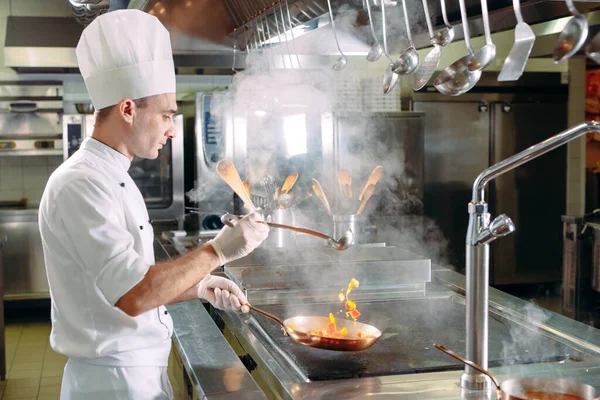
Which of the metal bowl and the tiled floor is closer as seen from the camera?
the tiled floor

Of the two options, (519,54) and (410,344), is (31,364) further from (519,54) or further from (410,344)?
(519,54)

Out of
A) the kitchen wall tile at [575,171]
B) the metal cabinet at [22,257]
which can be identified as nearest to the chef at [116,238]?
the metal cabinet at [22,257]

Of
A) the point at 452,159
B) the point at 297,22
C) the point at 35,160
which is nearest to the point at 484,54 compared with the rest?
the point at 297,22

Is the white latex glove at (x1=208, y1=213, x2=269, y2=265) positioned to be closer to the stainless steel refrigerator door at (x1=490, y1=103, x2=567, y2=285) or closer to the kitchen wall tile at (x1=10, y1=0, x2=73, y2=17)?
the stainless steel refrigerator door at (x1=490, y1=103, x2=567, y2=285)

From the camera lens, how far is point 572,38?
4.16ft

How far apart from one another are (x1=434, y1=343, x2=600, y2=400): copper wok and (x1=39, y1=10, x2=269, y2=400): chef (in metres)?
0.70

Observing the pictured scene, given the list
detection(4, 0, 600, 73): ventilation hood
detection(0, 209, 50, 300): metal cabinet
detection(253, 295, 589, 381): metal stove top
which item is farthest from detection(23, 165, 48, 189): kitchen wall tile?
detection(253, 295, 589, 381): metal stove top

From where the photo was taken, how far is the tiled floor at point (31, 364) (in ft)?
13.9

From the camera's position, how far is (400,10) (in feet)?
7.76

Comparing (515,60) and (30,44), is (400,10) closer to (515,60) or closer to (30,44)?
(515,60)

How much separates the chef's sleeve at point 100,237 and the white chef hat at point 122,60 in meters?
0.29

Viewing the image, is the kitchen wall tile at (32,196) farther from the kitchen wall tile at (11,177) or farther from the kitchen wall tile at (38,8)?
the kitchen wall tile at (38,8)

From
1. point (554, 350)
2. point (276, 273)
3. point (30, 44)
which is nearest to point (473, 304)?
point (554, 350)

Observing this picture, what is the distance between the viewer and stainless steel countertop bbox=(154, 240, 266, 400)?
159 cm
